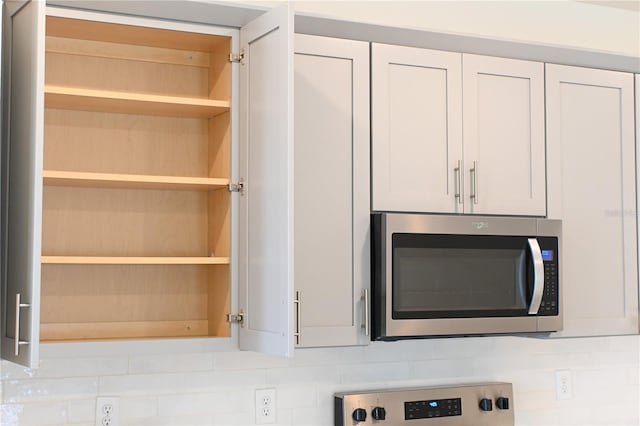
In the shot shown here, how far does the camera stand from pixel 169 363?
2.76 metres

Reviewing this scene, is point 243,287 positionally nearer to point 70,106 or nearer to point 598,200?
point 70,106

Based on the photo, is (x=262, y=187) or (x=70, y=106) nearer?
(x=262, y=187)

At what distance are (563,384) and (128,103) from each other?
2.03 meters

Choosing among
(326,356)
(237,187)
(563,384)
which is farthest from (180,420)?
(563,384)

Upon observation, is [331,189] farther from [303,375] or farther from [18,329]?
[18,329]

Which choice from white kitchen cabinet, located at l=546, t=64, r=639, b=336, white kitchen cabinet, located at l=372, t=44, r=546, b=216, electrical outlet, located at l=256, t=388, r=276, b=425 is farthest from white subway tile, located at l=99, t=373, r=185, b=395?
white kitchen cabinet, located at l=546, t=64, r=639, b=336

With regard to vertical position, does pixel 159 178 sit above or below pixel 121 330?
above

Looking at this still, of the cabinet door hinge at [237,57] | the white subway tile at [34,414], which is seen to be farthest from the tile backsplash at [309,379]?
the cabinet door hinge at [237,57]

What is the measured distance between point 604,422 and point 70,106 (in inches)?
94.3

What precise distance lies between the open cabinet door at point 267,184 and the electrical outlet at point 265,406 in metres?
0.43

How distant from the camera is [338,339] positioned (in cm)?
260

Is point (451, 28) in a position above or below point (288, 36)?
above

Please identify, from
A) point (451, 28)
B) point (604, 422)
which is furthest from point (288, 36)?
point (604, 422)

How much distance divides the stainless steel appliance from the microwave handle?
0.51 m
